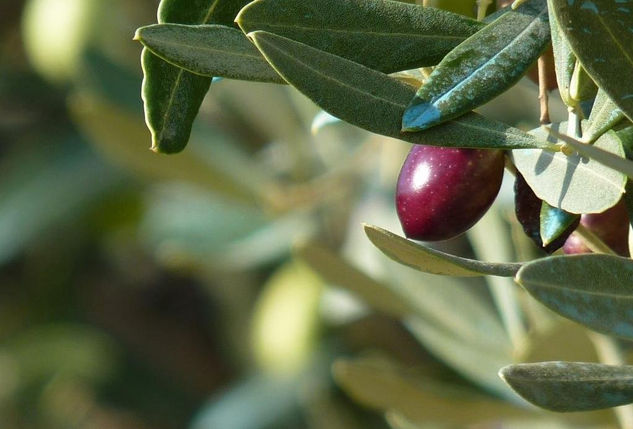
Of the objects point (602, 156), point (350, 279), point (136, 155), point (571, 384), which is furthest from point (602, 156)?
point (136, 155)

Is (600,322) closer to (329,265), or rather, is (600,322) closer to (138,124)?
(329,265)

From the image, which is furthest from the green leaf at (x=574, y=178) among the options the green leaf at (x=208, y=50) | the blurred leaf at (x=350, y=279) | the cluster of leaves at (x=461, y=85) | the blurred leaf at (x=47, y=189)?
the blurred leaf at (x=47, y=189)

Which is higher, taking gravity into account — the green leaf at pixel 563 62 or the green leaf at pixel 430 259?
the green leaf at pixel 563 62

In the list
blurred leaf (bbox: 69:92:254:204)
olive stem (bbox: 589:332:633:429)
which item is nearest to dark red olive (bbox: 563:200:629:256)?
olive stem (bbox: 589:332:633:429)

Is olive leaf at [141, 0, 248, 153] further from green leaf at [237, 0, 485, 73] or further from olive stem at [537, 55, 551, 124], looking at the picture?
olive stem at [537, 55, 551, 124]

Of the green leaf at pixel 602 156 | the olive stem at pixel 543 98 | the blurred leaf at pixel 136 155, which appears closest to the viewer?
the green leaf at pixel 602 156

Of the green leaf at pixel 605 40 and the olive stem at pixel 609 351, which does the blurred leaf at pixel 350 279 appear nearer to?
the olive stem at pixel 609 351

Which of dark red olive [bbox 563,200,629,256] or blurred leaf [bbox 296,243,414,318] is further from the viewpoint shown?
blurred leaf [bbox 296,243,414,318]

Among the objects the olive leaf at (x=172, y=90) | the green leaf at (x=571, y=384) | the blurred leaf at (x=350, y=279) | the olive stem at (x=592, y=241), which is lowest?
the blurred leaf at (x=350, y=279)

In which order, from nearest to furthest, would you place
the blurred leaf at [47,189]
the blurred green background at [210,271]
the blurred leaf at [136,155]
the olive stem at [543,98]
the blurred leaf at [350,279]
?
the olive stem at [543,98] < the blurred leaf at [350,279] < the blurred green background at [210,271] < the blurred leaf at [136,155] < the blurred leaf at [47,189]

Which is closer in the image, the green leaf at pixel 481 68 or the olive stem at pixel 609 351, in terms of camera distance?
the green leaf at pixel 481 68
